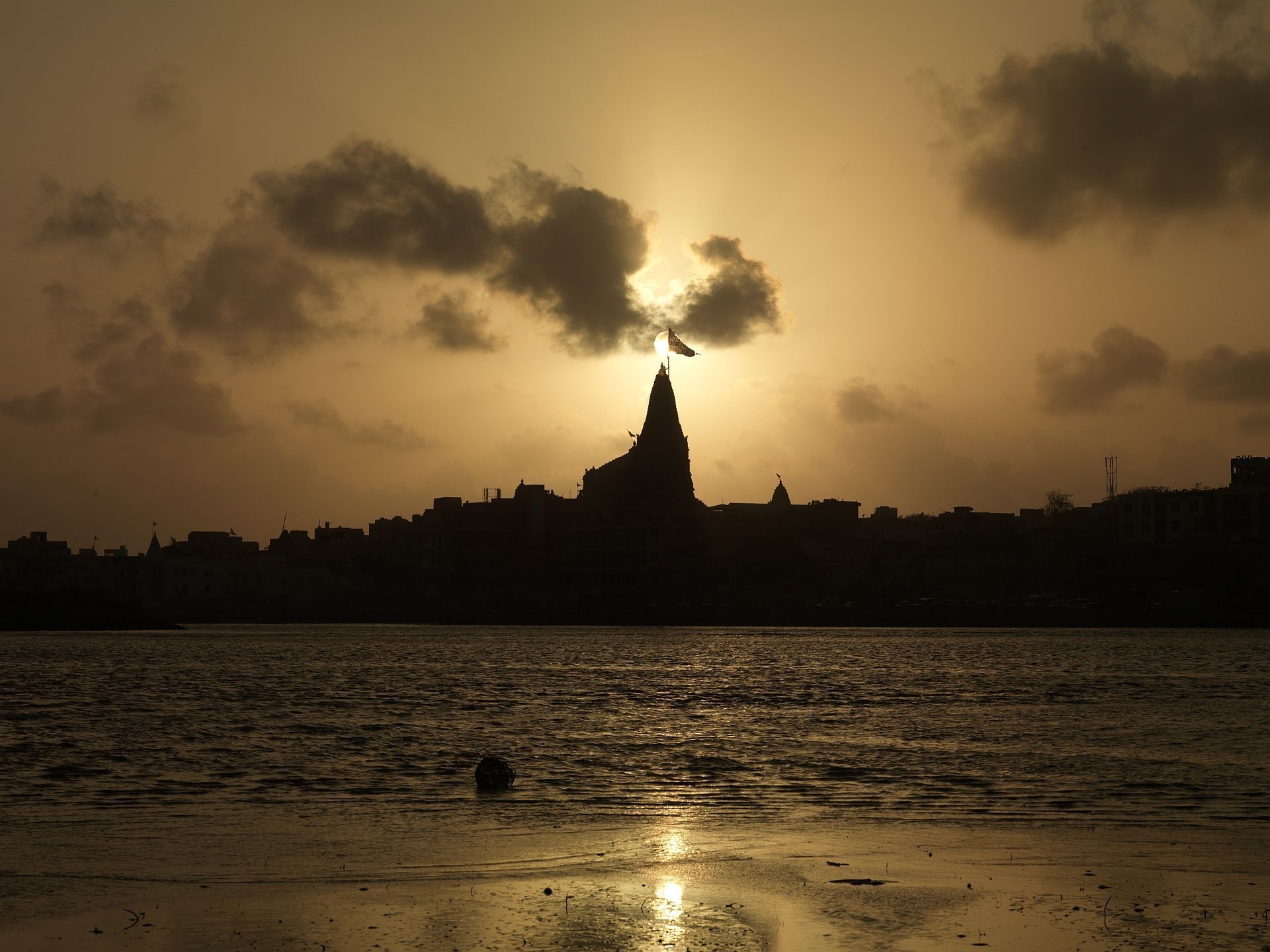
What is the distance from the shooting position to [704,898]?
17.8m

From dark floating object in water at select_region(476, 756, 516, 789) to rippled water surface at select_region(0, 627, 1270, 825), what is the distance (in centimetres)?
33

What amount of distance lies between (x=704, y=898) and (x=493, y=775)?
12.2m

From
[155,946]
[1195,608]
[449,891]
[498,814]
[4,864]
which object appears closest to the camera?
[155,946]

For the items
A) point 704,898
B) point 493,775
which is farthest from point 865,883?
point 493,775

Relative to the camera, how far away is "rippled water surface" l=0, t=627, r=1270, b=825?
27.4 metres

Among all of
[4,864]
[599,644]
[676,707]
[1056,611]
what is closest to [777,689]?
[676,707]

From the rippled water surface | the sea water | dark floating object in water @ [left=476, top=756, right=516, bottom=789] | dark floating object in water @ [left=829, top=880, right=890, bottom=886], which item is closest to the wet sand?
dark floating object in water @ [left=829, top=880, right=890, bottom=886]

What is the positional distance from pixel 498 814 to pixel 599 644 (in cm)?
10618

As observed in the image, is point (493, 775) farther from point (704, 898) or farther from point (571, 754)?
point (704, 898)

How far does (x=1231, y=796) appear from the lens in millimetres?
27859

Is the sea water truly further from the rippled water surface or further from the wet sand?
the wet sand

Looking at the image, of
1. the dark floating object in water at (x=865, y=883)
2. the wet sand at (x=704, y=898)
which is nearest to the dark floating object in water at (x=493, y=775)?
the wet sand at (x=704, y=898)

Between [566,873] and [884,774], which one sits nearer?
[566,873]

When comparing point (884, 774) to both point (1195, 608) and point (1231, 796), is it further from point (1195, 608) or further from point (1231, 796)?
point (1195, 608)
